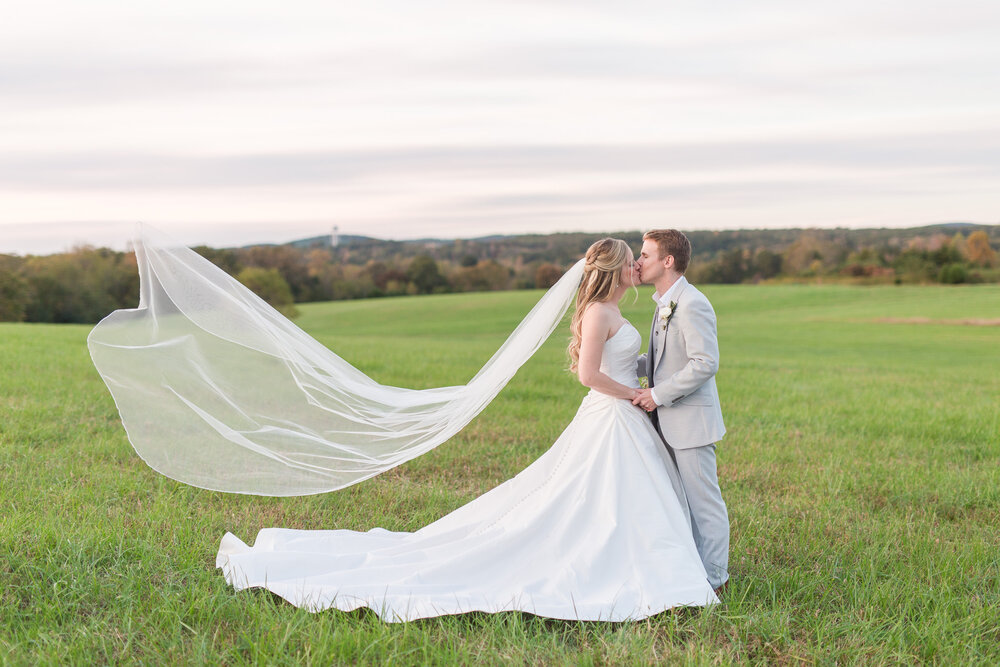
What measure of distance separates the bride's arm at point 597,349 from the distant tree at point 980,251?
2904 inches

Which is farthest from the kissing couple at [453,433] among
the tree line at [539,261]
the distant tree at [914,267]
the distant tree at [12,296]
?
the distant tree at [914,267]

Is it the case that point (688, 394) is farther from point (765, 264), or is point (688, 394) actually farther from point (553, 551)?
point (765, 264)

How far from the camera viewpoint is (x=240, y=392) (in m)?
5.48

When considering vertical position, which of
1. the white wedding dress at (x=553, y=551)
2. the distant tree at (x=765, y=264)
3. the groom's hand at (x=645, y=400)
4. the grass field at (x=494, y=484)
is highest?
the distant tree at (x=765, y=264)

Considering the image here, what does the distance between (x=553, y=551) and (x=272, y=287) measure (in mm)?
54015

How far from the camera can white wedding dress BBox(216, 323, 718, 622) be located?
4441 mm

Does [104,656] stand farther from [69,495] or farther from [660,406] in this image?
[660,406]

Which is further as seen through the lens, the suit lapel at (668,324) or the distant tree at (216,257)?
the distant tree at (216,257)

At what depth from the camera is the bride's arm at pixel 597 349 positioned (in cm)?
500

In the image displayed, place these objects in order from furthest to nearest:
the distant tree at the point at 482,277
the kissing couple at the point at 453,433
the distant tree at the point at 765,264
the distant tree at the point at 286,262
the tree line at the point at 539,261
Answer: the distant tree at the point at 765,264 < the distant tree at the point at 482,277 < the tree line at the point at 539,261 < the distant tree at the point at 286,262 < the kissing couple at the point at 453,433

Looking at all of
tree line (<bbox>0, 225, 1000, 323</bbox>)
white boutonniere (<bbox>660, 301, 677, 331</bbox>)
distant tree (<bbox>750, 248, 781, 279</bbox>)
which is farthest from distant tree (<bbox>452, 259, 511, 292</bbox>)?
white boutonniere (<bbox>660, 301, 677, 331</bbox>)

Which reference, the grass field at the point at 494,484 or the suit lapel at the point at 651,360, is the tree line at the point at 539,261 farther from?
the suit lapel at the point at 651,360

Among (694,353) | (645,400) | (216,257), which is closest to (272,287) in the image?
(216,257)

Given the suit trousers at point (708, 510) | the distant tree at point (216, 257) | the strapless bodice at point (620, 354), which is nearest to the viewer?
the suit trousers at point (708, 510)
